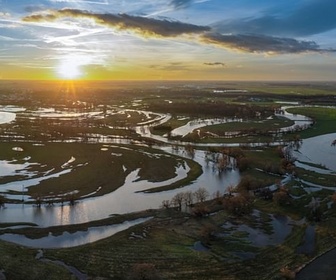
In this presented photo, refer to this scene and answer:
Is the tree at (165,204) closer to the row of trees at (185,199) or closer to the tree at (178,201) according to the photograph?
the row of trees at (185,199)

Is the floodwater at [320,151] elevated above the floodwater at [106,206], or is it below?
above

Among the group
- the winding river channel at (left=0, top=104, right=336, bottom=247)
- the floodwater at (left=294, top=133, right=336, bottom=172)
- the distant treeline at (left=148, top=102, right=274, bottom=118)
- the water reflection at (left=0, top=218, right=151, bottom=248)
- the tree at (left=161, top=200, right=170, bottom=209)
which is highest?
the distant treeline at (left=148, top=102, right=274, bottom=118)

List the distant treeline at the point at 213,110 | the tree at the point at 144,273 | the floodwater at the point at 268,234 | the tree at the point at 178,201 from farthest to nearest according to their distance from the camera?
the distant treeline at the point at 213,110, the tree at the point at 178,201, the floodwater at the point at 268,234, the tree at the point at 144,273

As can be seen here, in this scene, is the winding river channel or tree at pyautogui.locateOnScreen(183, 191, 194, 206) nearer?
the winding river channel

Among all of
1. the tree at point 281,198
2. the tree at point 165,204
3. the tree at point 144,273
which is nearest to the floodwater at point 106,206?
the tree at point 165,204

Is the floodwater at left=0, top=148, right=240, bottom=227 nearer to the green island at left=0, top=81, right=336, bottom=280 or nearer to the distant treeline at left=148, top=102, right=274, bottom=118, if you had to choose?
the green island at left=0, top=81, right=336, bottom=280

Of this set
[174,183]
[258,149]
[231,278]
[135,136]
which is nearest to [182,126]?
[135,136]

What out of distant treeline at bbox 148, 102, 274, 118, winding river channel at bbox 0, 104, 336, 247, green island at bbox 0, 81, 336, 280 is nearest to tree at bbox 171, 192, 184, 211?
green island at bbox 0, 81, 336, 280

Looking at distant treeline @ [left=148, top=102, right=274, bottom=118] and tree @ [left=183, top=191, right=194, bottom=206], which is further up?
distant treeline @ [left=148, top=102, right=274, bottom=118]

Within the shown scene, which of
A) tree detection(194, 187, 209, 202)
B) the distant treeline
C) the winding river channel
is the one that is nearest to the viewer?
the winding river channel

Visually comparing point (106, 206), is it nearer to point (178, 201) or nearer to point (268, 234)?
point (178, 201)

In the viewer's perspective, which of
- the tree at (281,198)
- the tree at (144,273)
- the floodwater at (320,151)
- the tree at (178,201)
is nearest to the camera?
the tree at (144,273)

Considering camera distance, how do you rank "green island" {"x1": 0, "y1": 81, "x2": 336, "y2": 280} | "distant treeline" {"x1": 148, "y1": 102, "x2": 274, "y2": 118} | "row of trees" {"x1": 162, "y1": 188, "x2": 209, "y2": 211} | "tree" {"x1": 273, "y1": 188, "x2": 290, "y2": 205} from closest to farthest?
"green island" {"x1": 0, "y1": 81, "x2": 336, "y2": 280} < "row of trees" {"x1": 162, "y1": 188, "x2": 209, "y2": 211} < "tree" {"x1": 273, "y1": 188, "x2": 290, "y2": 205} < "distant treeline" {"x1": 148, "y1": 102, "x2": 274, "y2": 118}
